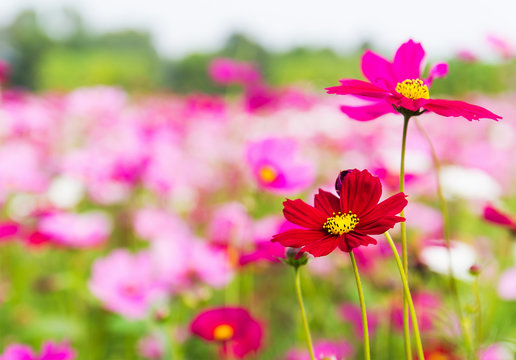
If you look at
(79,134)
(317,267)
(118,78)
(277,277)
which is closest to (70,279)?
(317,267)

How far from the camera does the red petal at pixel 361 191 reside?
0.93 feet

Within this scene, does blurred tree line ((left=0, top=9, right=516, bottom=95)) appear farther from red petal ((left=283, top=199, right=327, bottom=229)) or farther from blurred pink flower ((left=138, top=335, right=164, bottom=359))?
blurred pink flower ((left=138, top=335, right=164, bottom=359))

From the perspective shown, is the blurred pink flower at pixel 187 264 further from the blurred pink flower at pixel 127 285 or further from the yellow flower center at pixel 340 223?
the yellow flower center at pixel 340 223

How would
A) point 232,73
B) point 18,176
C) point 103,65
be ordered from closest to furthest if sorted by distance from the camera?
1. point 18,176
2. point 232,73
3. point 103,65

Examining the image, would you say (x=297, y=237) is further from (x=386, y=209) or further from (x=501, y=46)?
(x=501, y=46)

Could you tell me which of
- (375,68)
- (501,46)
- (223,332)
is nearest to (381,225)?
(375,68)

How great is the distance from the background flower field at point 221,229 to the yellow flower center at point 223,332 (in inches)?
1.4

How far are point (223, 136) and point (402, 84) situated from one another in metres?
1.29

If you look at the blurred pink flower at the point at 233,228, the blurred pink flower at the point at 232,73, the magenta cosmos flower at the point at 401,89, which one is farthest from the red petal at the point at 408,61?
the blurred pink flower at the point at 232,73

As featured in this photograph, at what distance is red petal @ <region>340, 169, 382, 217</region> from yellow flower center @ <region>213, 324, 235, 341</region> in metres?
0.31

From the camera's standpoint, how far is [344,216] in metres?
0.29

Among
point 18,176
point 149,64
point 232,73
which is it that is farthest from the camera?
point 149,64

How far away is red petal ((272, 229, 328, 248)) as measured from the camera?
0.88 ft

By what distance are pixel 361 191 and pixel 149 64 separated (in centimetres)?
870
